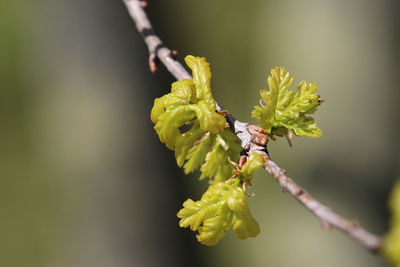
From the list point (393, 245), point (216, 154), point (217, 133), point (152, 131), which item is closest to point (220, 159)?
point (216, 154)

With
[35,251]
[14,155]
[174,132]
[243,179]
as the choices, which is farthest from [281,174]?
[14,155]

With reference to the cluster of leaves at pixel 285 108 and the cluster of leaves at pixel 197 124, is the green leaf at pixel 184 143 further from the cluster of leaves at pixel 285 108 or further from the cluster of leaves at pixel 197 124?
the cluster of leaves at pixel 285 108

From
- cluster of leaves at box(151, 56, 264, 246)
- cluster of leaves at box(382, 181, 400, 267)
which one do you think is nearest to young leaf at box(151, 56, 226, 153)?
cluster of leaves at box(151, 56, 264, 246)

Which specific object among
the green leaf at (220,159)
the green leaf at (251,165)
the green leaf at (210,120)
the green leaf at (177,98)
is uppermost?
the green leaf at (177,98)

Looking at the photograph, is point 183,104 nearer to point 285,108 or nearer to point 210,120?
point 210,120

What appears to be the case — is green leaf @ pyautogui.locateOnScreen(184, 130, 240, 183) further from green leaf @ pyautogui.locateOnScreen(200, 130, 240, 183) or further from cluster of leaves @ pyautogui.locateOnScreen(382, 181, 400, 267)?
cluster of leaves @ pyautogui.locateOnScreen(382, 181, 400, 267)

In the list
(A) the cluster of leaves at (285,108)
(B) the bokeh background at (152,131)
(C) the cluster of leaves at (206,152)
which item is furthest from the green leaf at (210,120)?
(B) the bokeh background at (152,131)
